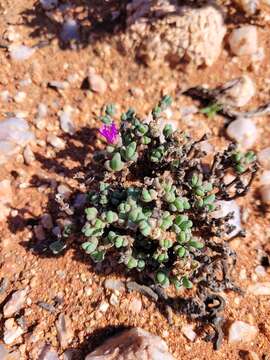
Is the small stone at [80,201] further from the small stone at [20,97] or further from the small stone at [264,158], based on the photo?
the small stone at [264,158]

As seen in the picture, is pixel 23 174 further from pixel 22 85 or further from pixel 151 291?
pixel 151 291

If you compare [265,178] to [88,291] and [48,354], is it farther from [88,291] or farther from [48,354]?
[48,354]

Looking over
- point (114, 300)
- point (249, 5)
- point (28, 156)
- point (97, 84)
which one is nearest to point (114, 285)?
point (114, 300)

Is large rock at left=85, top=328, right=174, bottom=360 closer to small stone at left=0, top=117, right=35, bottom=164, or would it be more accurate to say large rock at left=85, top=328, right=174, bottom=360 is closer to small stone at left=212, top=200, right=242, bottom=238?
small stone at left=212, top=200, right=242, bottom=238

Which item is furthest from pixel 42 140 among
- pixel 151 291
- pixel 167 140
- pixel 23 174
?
pixel 151 291

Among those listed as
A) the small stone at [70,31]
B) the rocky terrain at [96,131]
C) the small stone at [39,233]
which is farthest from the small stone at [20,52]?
the small stone at [39,233]
